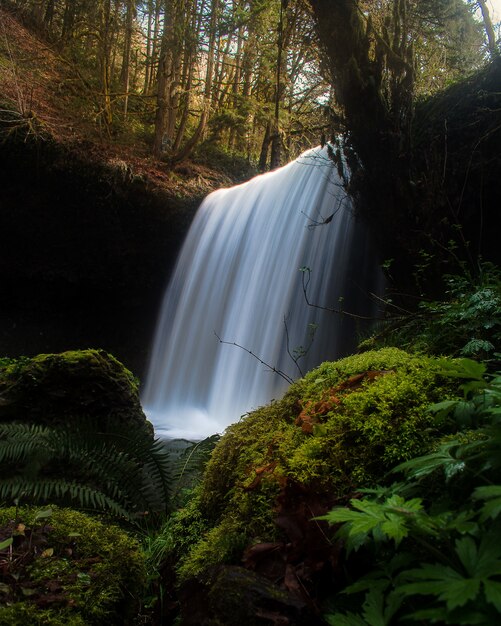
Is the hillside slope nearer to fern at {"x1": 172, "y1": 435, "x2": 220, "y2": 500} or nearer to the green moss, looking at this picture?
fern at {"x1": 172, "y1": 435, "x2": 220, "y2": 500}

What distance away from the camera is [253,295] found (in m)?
8.18

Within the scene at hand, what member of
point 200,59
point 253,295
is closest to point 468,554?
point 253,295

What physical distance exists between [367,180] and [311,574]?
508cm

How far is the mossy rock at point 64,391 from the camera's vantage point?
3545 millimetres

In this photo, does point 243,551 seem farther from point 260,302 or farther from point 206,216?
point 206,216

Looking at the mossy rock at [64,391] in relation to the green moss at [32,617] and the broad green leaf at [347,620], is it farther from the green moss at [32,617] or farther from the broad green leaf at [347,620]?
the broad green leaf at [347,620]

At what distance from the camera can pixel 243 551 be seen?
141cm

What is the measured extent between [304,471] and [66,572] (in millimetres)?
886

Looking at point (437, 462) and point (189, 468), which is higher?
point (437, 462)

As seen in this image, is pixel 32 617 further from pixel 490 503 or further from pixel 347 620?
pixel 490 503

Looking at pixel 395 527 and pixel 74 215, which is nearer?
pixel 395 527

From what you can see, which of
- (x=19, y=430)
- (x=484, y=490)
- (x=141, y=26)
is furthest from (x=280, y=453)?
(x=141, y=26)

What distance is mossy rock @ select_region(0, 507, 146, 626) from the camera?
1.32 m

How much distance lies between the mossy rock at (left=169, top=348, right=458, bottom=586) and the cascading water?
3.82 m
